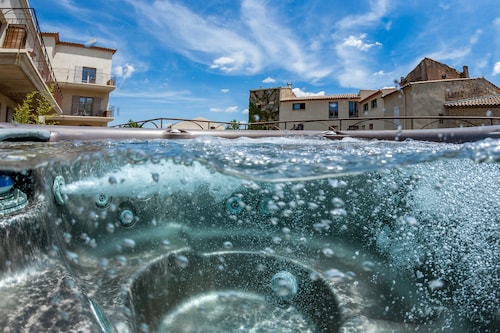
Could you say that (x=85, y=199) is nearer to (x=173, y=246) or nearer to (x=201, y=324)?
(x=173, y=246)

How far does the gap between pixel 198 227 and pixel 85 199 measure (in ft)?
8.56

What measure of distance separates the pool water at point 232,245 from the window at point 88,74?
27078mm

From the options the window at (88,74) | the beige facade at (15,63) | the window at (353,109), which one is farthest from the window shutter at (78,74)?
the window at (353,109)

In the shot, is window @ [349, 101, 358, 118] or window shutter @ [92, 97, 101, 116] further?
window @ [349, 101, 358, 118]

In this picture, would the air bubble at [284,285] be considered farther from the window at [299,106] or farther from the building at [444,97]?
the window at [299,106]

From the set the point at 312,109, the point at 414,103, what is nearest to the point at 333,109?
the point at 312,109

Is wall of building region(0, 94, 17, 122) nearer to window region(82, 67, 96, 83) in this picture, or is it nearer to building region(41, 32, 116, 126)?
building region(41, 32, 116, 126)

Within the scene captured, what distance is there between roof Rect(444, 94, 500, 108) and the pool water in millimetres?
16404

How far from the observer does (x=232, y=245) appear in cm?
630

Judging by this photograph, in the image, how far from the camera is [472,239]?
4.82 m

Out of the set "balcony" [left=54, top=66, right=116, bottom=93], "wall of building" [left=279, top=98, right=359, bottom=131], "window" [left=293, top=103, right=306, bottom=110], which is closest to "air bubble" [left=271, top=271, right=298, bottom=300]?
"wall of building" [left=279, top=98, right=359, bottom=131]

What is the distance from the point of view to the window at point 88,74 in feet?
92.5

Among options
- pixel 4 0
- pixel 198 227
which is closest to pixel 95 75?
pixel 4 0

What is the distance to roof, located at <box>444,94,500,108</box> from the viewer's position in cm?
1808
